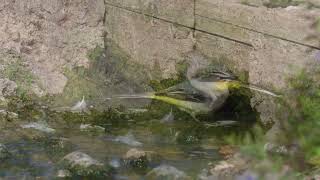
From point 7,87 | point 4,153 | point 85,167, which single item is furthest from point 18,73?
point 85,167

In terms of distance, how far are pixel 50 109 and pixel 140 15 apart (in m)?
0.94

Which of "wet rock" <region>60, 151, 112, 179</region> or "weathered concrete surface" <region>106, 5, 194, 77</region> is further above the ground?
"weathered concrete surface" <region>106, 5, 194, 77</region>

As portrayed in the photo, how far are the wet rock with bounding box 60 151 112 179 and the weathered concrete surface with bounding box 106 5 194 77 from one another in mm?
1347

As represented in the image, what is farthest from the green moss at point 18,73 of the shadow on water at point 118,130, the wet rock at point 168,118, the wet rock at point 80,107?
the wet rock at point 168,118

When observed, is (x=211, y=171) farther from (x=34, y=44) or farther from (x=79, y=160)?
(x=34, y=44)

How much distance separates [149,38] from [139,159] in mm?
1369

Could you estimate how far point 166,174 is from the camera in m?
4.15

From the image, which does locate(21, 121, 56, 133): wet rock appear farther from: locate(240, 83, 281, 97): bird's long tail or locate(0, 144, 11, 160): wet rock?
locate(240, 83, 281, 97): bird's long tail

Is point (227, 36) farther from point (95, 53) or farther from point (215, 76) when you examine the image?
point (95, 53)

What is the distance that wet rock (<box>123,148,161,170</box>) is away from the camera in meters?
4.36

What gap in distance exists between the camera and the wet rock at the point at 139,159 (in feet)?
14.3

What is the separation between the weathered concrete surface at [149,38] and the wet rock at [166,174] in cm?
135

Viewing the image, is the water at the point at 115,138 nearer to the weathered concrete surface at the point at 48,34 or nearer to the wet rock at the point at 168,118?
the wet rock at the point at 168,118

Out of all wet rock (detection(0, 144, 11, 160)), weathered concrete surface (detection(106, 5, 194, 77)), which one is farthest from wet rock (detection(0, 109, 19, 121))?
weathered concrete surface (detection(106, 5, 194, 77))
